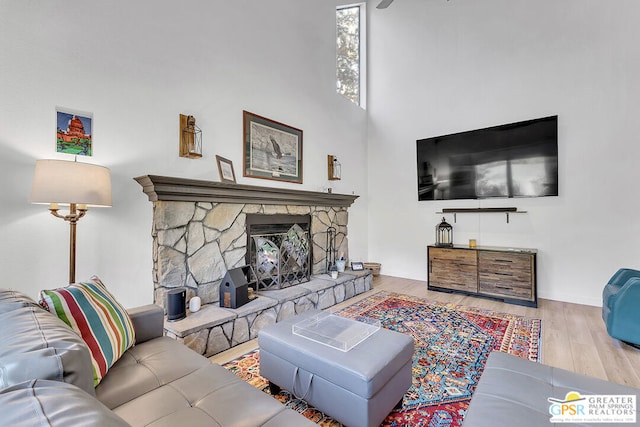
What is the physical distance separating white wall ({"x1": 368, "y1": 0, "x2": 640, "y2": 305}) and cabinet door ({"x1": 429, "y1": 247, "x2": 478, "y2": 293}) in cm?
48

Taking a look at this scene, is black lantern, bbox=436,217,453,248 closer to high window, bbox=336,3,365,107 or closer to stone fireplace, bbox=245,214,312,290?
stone fireplace, bbox=245,214,312,290

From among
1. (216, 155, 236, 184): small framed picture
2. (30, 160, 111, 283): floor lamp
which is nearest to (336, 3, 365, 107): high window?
(216, 155, 236, 184): small framed picture

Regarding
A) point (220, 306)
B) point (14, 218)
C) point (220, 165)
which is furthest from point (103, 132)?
point (220, 306)

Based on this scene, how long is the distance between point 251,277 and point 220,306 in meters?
0.56

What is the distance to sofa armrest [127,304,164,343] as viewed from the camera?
161 centimetres

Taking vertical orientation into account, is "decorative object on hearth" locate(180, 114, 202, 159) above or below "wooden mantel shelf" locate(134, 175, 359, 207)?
above

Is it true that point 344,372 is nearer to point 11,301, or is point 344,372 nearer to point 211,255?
point 11,301

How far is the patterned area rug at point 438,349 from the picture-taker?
1.61 meters

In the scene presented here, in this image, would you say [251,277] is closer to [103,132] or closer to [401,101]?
[103,132]

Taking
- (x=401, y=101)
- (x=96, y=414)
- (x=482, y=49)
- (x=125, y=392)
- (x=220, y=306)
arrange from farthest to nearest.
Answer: (x=401, y=101) → (x=482, y=49) → (x=220, y=306) → (x=125, y=392) → (x=96, y=414)

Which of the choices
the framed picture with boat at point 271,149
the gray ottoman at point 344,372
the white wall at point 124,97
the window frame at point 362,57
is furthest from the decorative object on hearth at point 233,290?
the window frame at point 362,57

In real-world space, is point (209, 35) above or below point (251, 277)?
above

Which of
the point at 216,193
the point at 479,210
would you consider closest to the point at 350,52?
the point at 479,210

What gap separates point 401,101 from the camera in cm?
489
